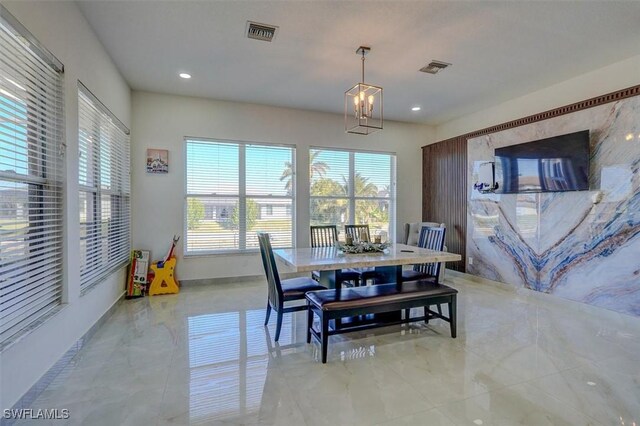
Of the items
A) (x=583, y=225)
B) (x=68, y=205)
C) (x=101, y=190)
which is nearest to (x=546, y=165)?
(x=583, y=225)

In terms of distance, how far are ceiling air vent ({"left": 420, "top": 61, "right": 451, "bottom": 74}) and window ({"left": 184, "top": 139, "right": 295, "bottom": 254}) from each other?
8.41ft

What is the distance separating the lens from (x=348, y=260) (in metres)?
2.80

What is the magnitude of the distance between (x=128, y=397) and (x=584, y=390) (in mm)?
3044

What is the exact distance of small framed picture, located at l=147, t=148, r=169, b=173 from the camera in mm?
4719

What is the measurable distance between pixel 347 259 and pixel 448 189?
3799 mm

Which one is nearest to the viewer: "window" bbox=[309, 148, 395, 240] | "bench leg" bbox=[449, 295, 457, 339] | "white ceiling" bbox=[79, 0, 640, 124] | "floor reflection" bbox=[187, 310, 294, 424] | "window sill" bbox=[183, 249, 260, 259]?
"floor reflection" bbox=[187, 310, 294, 424]

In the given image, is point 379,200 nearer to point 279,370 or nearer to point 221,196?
point 221,196

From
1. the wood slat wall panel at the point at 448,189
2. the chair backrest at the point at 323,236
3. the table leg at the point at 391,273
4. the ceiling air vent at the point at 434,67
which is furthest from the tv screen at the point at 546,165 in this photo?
the chair backrest at the point at 323,236

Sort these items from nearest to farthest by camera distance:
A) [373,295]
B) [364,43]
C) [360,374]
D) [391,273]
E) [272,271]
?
1. [360,374]
2. [373,295]
3. [272,271]
4. [364,43]
5. [391,273]

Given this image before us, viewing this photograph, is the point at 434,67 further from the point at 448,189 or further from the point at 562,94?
the point at 448,189

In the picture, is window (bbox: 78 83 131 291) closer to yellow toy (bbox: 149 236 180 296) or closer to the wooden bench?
yellow toy (bbox: 149 236 180 296)

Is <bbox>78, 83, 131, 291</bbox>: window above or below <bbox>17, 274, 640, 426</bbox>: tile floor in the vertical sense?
above

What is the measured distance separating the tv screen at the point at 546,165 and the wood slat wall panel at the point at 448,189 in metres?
0.83

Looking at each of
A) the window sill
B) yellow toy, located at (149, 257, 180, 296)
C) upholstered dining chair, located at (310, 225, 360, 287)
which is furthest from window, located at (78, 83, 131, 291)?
upholstered dining chair, located at (310, 225, 360, 287)
